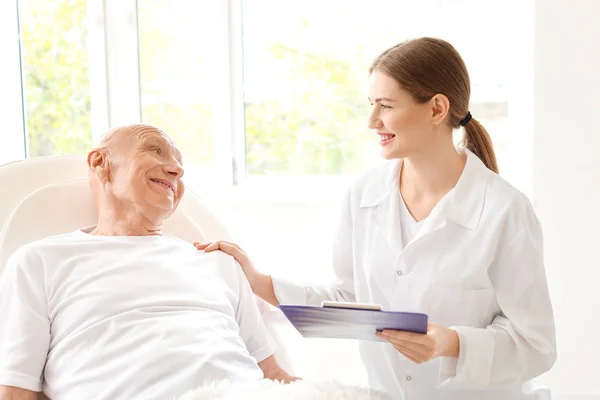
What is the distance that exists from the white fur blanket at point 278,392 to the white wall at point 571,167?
1494mm

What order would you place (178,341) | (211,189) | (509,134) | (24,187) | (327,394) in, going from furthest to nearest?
(211,189) < (509,134) < (24,187) < (178,341) < (327,394)

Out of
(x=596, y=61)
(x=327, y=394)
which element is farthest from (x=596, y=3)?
(x=327, y=394)

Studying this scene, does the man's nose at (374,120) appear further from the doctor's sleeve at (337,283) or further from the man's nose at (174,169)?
the man's nose at (174,169)

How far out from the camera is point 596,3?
257 centimetres

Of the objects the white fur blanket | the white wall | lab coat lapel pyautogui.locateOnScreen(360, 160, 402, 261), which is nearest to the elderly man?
the white fur blanket

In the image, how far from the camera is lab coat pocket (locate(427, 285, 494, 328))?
1.60 meters

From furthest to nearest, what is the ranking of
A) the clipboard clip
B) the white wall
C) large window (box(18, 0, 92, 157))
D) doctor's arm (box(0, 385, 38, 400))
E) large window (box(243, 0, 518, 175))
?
large window (box(18, 0, 92, 157)), large window (box(243, 0, 518, 175)), the white wall, doctor's arm (box(0, 385, 38, 400)), the clipboard clip

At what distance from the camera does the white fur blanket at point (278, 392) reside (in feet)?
4.30

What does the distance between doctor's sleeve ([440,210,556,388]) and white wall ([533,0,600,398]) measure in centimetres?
116

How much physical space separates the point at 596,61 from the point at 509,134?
0.40 metres

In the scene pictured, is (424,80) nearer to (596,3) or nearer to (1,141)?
(596,3)

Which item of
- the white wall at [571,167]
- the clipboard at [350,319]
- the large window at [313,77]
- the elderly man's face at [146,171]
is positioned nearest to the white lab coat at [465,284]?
the clipboard at [350,319]

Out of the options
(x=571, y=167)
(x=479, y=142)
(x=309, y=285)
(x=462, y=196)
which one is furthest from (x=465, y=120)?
(x=571, y=167)

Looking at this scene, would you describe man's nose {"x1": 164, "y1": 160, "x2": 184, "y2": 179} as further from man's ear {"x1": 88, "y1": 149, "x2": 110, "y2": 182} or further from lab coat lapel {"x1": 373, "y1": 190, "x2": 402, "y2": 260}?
lab coat lapel {"x1": 373, "y1": 190, "x2": 402, "y2": 260}
